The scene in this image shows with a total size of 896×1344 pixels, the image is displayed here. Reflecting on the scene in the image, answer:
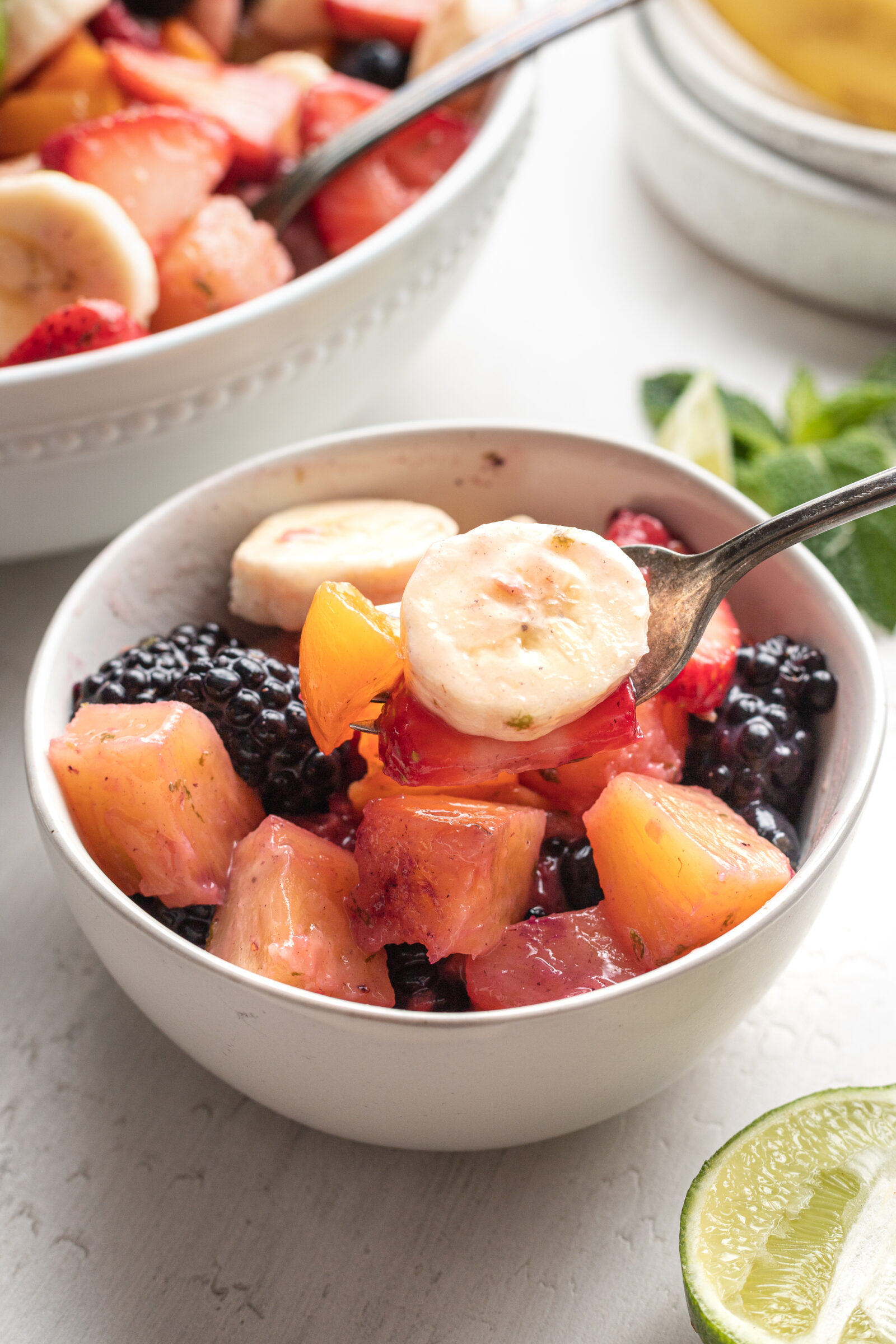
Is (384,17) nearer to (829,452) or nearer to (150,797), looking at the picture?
(829,452)

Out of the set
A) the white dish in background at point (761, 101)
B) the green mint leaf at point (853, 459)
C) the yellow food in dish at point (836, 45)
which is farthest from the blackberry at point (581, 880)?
the yellow food in dish at point (836, 45)

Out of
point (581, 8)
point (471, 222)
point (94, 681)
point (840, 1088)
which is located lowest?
point (840, 1088)

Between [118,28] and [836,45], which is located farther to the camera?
[836,45]

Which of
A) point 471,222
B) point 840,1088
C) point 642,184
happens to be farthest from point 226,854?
point 642,184

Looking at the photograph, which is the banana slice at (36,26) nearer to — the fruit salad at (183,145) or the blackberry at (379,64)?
the fruit salad at (183,145)

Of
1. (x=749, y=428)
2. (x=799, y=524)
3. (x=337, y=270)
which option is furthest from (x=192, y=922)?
(x=749, y=428)

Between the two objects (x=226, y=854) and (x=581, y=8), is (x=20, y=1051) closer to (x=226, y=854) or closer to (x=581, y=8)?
(x=226, y=854)
